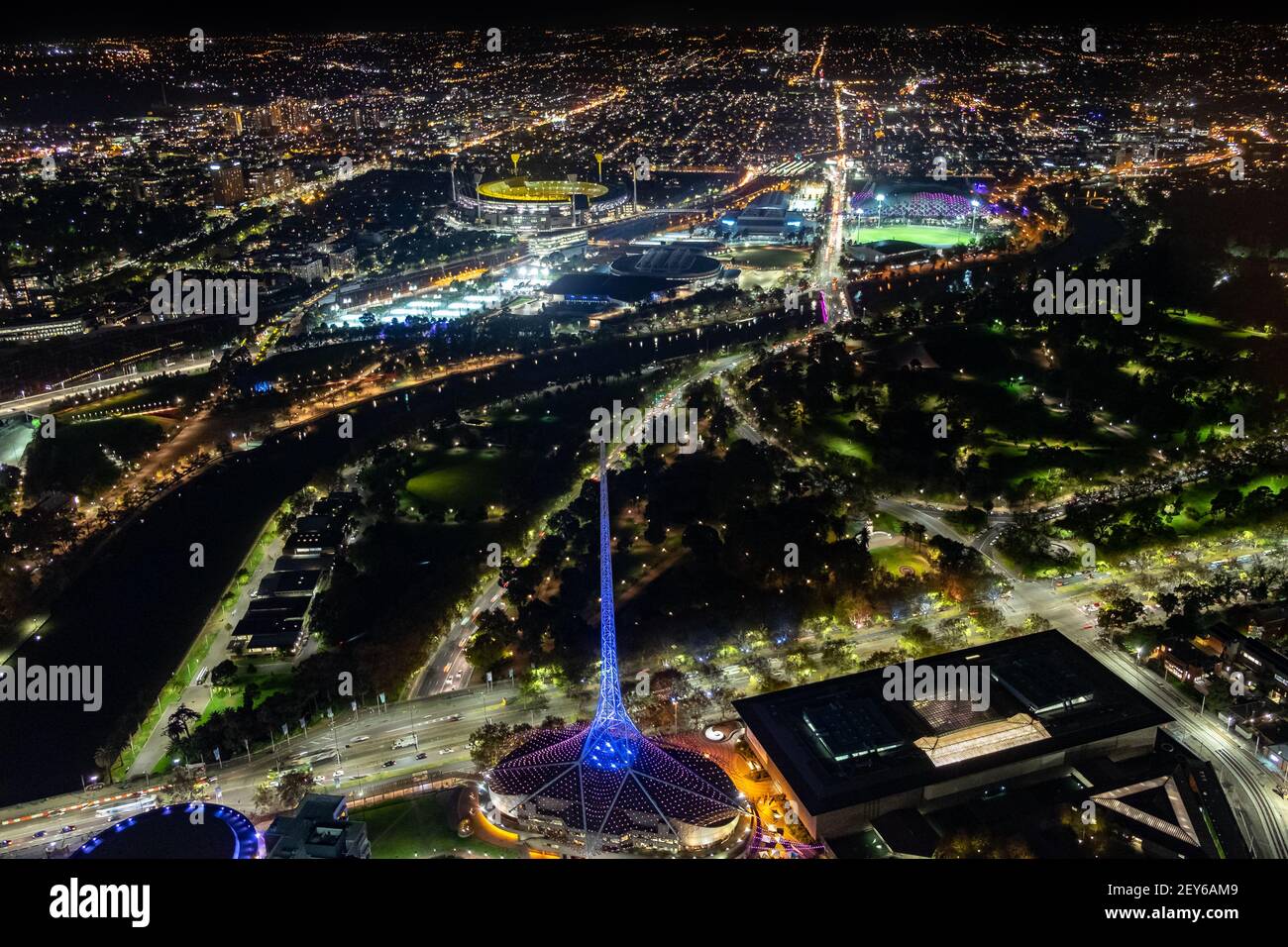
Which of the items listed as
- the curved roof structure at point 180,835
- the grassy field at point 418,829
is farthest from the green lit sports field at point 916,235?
the curved roof structure at point 180,835

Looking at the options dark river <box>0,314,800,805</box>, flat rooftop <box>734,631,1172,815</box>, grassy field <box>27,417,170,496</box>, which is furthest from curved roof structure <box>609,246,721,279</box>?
flat rooftop <box>734,631,1172,815</box>

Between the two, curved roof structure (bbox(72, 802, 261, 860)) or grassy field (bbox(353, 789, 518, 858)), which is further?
grassy field (bbox(353, 789, 518, 858))

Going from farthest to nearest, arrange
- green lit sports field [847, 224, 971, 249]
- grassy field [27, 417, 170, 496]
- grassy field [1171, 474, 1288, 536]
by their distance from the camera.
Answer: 1. green lit sports field [847, 224, 971, 249]
2. grassy field [27, 417, 170, 496]
3. grassy field [1171, 474, 1288, 536]

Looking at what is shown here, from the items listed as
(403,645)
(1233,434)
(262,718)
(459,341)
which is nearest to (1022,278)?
(1233,434)

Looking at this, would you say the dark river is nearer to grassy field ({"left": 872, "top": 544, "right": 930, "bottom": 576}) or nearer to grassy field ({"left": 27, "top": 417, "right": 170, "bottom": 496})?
grassy field ({"left": 27, "top": 417, "right": 170, "bottom": 496})

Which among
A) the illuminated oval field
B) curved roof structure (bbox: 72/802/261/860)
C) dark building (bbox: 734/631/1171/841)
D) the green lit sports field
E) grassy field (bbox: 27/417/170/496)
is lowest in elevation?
curved roof structure (bbox: 72/802/261/860)

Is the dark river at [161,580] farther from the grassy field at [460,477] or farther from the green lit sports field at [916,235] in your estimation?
the green lit sports field at [916,235]

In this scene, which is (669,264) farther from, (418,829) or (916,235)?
(418,829)

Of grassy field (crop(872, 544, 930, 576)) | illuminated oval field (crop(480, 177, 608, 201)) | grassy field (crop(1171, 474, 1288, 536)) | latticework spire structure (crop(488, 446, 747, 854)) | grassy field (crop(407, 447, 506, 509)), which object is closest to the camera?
latticework spire structure (crop(488, 446, 747, 854))
